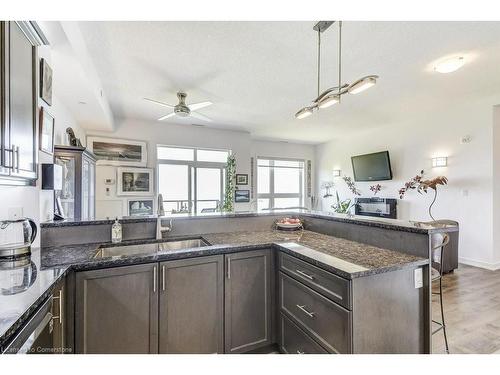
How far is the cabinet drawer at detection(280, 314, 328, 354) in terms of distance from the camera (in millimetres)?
1576

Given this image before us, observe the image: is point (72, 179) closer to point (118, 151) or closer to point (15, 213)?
point (15, 213)

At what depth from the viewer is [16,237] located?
1.75 meters

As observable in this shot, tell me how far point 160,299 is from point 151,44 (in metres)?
2.34

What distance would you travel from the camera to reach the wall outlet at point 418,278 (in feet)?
5.12

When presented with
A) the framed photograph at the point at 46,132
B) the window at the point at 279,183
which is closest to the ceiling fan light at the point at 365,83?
the framed photograph at the point at 46,132

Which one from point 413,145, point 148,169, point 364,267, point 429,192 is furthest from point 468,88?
point 148,169

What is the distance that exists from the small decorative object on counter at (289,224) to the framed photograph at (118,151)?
3796 millimetres

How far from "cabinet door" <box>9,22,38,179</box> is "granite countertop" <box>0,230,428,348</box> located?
0.56 meters

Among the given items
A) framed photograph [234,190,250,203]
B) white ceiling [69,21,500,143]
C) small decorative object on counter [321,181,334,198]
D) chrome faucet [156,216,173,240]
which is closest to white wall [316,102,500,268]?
white ceiling [69,21,500,143]

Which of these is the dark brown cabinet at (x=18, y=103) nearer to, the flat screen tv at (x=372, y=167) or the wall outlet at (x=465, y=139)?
the wall outlet at (x=465, y=139)

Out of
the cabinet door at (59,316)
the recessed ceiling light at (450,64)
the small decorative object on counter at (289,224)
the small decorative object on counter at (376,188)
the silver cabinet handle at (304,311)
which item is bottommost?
the silver cabinet handle at (304,311)

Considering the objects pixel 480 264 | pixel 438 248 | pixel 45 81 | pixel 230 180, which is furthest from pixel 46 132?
pixel 480 264

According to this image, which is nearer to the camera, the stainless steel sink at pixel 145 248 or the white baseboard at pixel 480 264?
the stainless steel sink at pixel 145 248

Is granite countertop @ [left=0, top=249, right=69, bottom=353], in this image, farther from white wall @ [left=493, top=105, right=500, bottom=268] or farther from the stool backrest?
white wall @ [left=493, top=105, right=500, bottom=268]
